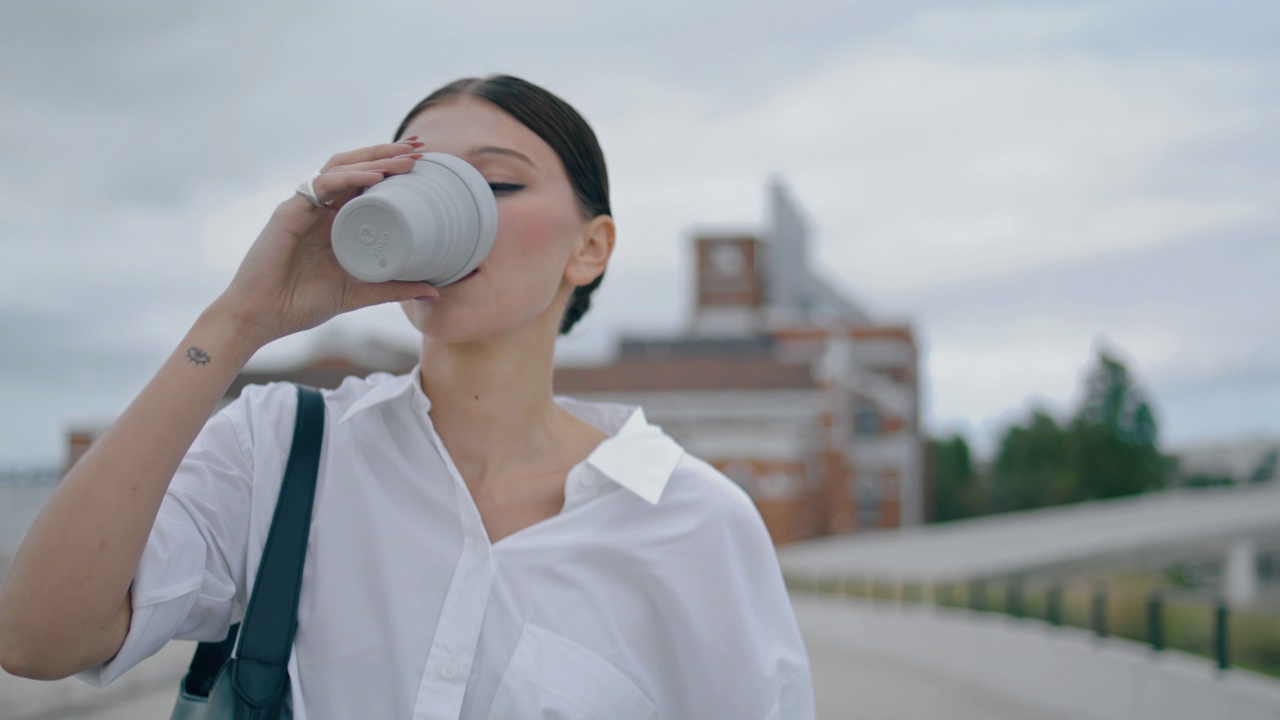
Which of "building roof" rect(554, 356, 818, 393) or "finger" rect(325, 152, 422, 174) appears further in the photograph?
"building roof" rect(554, 356, 818, 393)

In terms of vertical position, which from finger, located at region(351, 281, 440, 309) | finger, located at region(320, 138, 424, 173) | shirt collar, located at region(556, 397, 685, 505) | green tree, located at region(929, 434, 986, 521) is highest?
finger, located at region(320, 138, 424, 173)

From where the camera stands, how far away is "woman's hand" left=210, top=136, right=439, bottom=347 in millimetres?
1672

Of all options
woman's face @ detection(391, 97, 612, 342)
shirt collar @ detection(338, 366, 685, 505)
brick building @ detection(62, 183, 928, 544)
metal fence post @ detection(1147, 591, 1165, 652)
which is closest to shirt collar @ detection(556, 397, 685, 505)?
shirt collar @ detection(338, 366, 685, 505)

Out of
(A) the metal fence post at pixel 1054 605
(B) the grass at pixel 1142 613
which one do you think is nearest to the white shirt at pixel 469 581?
(B) the grass at pixel 1142 613

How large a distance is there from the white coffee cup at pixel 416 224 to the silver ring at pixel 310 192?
97 mm

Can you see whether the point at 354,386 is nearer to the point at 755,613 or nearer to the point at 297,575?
the point at 297,575

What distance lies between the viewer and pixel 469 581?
184 centimetres

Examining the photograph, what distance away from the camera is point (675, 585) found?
193 cm

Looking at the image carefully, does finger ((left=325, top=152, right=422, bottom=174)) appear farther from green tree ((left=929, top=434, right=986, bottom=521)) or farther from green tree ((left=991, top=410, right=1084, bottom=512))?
green tree ((left=991, top=410, right=1084, bottom=512))

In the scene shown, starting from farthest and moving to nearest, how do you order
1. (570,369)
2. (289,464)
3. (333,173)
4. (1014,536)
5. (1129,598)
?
1. (570,369)
2. (1014,536)
3. (1129,598)
4. (289,464)
5. (333,173)

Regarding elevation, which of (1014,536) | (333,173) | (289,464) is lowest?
(1014,536)

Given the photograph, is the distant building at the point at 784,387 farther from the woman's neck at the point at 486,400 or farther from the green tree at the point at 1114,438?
the woman's neck at the point at 486,400

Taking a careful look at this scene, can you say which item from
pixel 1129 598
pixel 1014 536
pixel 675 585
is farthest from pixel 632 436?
pixel 1014 536

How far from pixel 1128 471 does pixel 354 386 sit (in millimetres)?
72548
